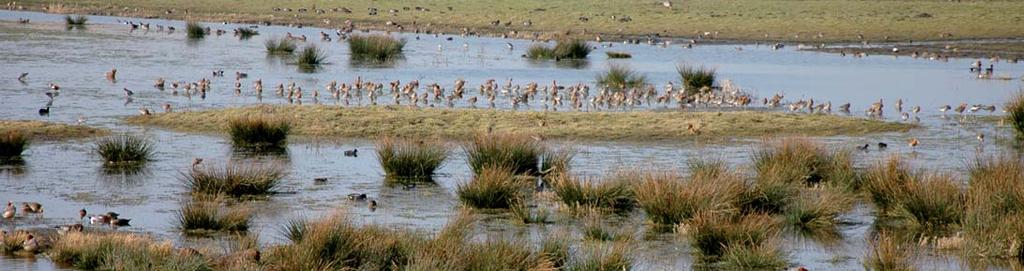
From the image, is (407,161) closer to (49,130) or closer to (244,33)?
(49,130)

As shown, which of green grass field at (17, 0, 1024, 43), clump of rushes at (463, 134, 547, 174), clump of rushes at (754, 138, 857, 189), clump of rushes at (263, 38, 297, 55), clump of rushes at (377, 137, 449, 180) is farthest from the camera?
green grass field at (17, 0, 1024, 43)

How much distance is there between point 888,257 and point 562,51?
3247 cm

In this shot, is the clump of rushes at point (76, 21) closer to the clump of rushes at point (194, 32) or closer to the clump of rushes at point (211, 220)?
the clump of rushes at point (194, 32)

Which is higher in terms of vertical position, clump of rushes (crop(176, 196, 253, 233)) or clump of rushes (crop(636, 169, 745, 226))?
clump of rushes (crop(636, 169, 745, 226))

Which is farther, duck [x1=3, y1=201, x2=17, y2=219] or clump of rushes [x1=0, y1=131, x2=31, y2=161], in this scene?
clump of rushes [x1=0, y1=131, x2=31, y2=161]

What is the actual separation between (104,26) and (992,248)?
4835 centimetres

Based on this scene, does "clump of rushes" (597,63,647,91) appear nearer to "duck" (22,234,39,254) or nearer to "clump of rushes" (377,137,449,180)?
"clump of rushes" (377,137,449,180)

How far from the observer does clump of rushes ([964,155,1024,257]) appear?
1508cm

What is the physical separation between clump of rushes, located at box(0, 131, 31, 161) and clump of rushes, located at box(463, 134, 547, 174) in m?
6.31

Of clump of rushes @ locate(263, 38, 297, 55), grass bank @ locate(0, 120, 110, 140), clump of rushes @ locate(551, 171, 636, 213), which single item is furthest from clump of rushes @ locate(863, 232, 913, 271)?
clump of rushes @ locate(263, 38, 297, 55)

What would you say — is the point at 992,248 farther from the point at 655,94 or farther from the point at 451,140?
the point at 655,94

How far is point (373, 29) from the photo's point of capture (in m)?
59.2

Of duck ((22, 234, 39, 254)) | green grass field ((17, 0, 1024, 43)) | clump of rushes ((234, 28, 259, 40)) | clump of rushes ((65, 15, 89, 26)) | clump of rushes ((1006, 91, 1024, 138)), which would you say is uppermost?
green grass field ((17, 0, 1024, 43))

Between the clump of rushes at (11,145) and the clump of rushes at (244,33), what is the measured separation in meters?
32.2
